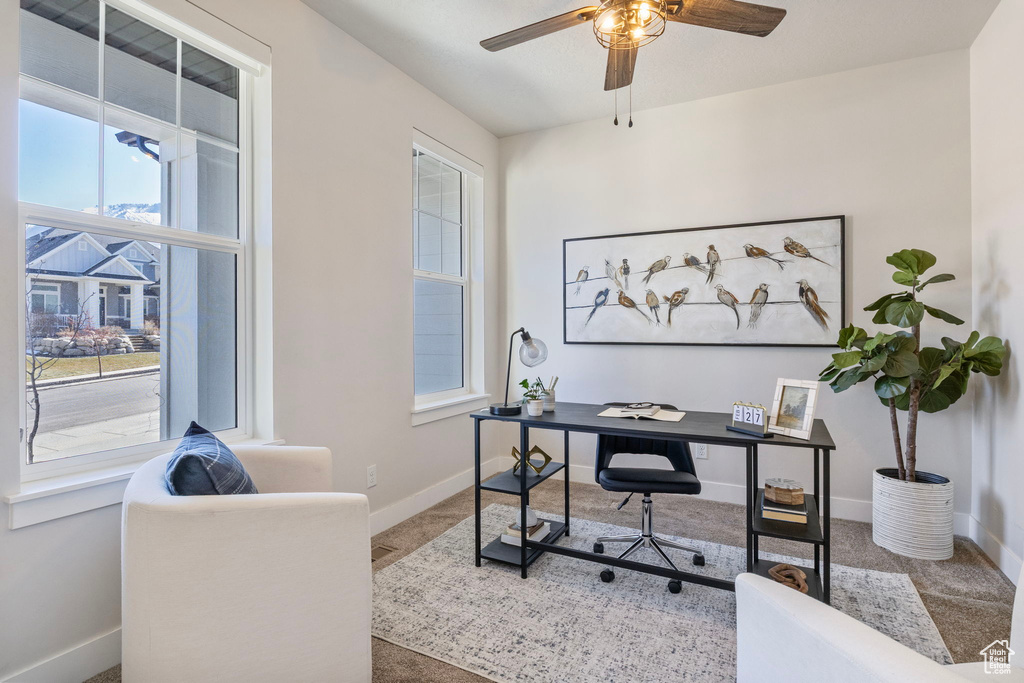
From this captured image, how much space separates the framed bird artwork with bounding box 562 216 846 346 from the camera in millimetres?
3184

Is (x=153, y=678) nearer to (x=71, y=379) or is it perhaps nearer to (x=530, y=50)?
(x=71, y=379)

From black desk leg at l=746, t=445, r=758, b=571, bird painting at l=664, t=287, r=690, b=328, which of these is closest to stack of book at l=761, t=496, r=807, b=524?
black desk leg at l=746, t=445, r=758, b=571

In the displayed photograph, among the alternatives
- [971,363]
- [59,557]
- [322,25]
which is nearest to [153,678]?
A: [59,557]

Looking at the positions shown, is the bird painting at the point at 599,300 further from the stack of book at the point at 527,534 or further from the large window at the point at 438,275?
the stack of book at the point at 527,534

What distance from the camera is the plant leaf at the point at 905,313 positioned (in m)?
2.55

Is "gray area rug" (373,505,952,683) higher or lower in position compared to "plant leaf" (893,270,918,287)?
lower

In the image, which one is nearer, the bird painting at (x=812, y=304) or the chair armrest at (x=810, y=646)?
the chair armrest at (x=810, y=646)

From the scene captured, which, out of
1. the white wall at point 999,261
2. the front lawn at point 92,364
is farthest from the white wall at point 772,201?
the front lawn at point 92,364

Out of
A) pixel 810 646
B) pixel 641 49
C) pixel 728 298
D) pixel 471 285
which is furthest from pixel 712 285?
pixel 810 646

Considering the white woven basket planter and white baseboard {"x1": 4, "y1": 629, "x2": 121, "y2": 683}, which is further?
the white woven basket planter

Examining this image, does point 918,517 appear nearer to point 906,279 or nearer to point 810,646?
point 906,279

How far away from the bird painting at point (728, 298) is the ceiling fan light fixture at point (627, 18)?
190 centimetres

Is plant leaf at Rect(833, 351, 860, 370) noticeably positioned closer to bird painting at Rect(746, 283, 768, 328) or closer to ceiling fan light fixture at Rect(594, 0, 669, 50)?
bird painting at Rect(746, 283, 768, 328)

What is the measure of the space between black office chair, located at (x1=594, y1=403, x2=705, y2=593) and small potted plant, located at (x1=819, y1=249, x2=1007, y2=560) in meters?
1.02
